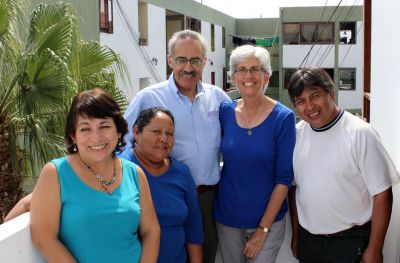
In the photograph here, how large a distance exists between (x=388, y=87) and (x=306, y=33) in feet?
84.7

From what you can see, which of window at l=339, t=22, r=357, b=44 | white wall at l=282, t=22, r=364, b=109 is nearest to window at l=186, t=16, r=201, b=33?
white wall at l=282, t=22, r=364, b=109

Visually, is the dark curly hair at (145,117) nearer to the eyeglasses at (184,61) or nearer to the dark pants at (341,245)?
the eyeglasses at (184,61)

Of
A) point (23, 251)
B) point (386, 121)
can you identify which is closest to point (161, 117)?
point (23, 251)

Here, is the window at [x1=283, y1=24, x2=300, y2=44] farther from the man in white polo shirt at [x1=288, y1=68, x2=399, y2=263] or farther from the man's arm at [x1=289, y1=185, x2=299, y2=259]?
the man in white polo shirt at [x1=288, y1=68, x2=399, y2=263]

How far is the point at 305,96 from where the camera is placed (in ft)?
8.82

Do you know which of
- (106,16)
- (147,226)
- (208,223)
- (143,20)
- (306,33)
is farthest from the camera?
(306,33)

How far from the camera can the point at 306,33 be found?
29.5 m

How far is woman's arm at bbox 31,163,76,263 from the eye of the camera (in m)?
2.03

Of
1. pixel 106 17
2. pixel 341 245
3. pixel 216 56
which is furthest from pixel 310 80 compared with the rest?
pixel 216 56

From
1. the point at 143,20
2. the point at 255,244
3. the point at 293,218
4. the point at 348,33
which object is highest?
the point at 348,33

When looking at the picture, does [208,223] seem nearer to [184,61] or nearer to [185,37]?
[184,61]

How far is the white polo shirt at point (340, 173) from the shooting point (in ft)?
8.20

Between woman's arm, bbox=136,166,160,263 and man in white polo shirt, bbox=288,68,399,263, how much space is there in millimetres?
943

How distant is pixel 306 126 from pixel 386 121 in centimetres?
228
